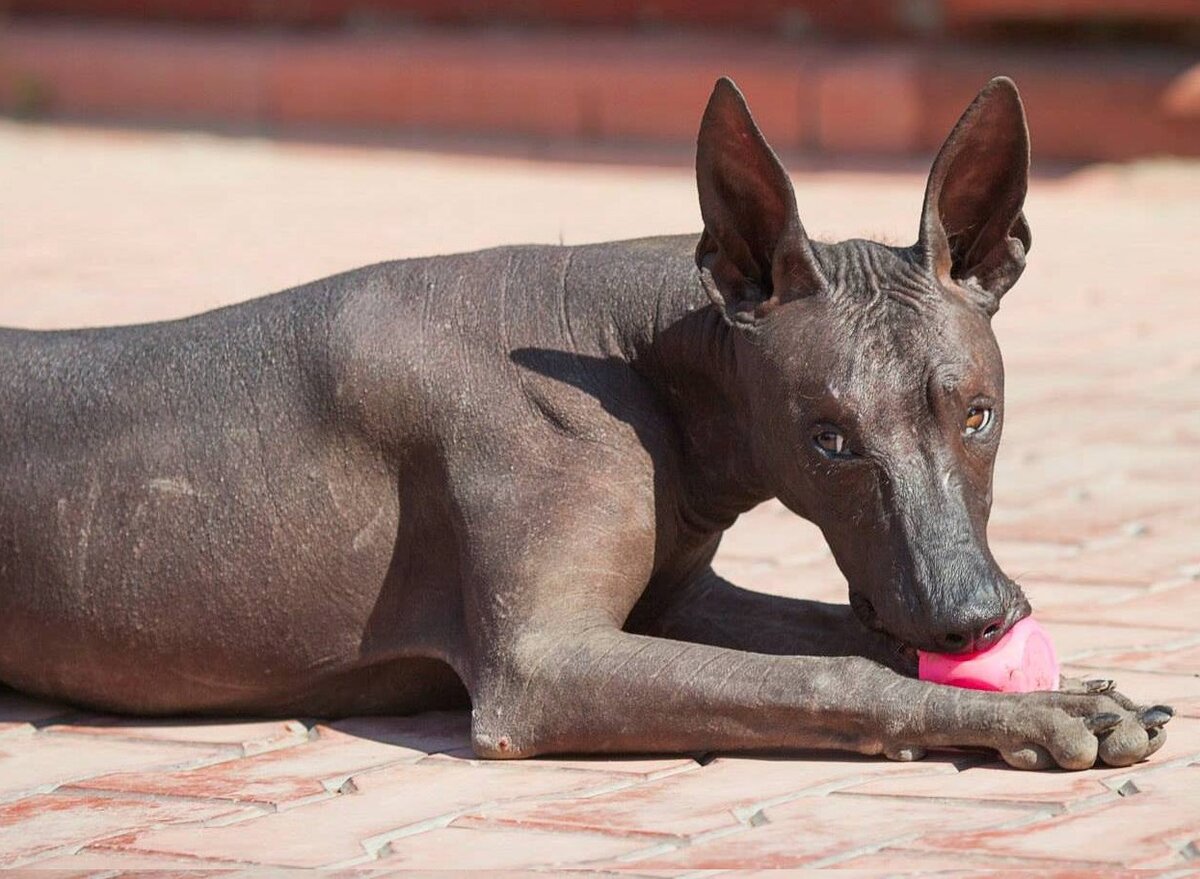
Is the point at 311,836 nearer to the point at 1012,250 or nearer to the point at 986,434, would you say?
the point at 986,434

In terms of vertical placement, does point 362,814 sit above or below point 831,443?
below

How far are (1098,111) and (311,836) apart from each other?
10.6 meters

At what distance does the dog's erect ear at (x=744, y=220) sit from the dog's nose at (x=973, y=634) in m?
0.75

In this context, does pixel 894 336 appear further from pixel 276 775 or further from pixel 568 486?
pixel 276 775

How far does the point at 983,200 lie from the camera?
4.52 metres

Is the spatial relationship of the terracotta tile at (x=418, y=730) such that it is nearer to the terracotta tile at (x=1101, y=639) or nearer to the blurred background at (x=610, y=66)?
the terracotta tile at (x=1101, y=639)

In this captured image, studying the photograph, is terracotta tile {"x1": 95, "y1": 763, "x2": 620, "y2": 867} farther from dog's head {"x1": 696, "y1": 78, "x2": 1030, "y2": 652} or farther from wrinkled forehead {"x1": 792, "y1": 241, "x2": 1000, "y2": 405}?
wrinkled forehead {"x1": 792, "y1": 241, "x2": 1000, "y2": 405}

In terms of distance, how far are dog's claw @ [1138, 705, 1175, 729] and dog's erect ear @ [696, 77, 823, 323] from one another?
3.33 ft

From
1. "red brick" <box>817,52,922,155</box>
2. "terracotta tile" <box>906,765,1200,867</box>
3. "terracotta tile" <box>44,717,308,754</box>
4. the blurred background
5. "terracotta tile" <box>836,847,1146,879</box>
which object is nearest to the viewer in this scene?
"terracotta tile" <box>836,847,1146,879</box>

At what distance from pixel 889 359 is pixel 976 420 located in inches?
8.0

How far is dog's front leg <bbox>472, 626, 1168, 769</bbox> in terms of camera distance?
403 centimetres

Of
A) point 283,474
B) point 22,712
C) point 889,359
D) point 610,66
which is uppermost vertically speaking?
point 610,66

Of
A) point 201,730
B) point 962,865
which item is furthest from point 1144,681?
point 201,730

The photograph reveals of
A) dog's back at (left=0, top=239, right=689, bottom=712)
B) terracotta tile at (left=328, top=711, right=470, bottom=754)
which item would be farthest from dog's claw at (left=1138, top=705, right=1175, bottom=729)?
terracotta tile at (left=328, top=711, right=470, bottom=754)
